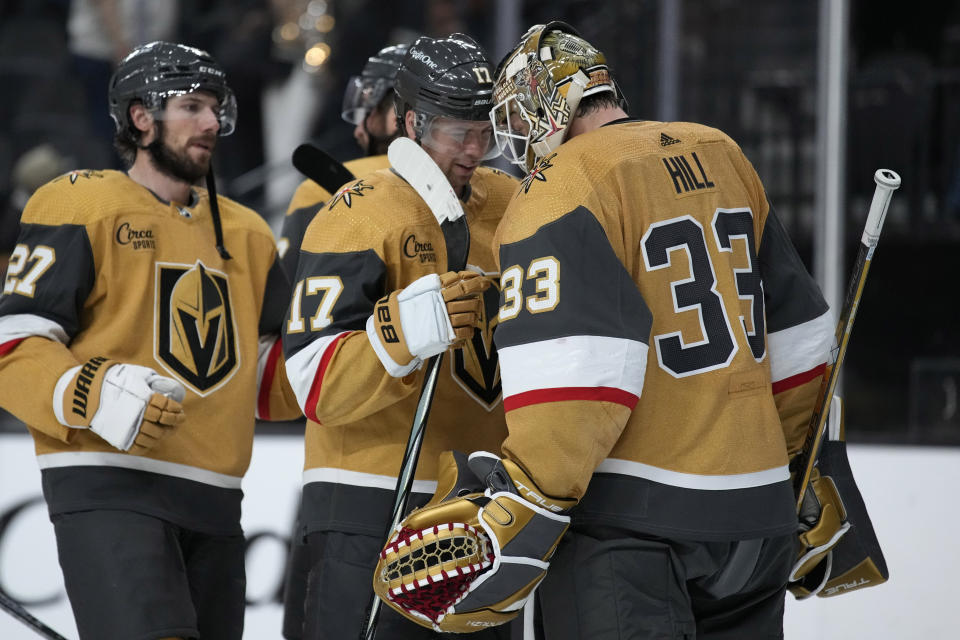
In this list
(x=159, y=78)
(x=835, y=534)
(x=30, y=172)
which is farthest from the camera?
(x=30, y=172)

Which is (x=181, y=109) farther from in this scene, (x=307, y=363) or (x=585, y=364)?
(x=585, y=364)

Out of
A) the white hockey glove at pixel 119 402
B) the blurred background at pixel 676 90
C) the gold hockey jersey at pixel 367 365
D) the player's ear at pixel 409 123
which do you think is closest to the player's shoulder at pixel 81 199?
the white hockey glove at pixel 119 402

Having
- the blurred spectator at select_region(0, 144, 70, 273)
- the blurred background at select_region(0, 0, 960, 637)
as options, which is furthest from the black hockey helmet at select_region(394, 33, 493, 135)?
the blurred spectator at select_region(0, 144, 70, 273)

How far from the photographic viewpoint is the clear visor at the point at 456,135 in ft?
6.82

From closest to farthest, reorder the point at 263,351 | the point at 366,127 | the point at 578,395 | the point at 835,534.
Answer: the point at 578,395 < the point at 835,534 < the point at 263,351 < the point at 366,127

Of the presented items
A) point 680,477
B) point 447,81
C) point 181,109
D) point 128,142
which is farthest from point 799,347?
point 128,142

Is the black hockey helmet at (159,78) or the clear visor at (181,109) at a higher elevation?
the black hockey helmet at (159,78)

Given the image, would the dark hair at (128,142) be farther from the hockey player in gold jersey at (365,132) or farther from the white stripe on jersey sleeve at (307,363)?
the white stripe on jersey sleeve at (307,363)

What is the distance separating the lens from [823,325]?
1.93m

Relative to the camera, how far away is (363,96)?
9.46 feet

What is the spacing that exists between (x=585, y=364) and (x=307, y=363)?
0.53 meters

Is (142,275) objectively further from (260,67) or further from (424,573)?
(260,67)

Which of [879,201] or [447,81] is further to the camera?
[447,81]

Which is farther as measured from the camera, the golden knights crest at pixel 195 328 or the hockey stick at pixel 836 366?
the golden knights crest at pixel 195 328
